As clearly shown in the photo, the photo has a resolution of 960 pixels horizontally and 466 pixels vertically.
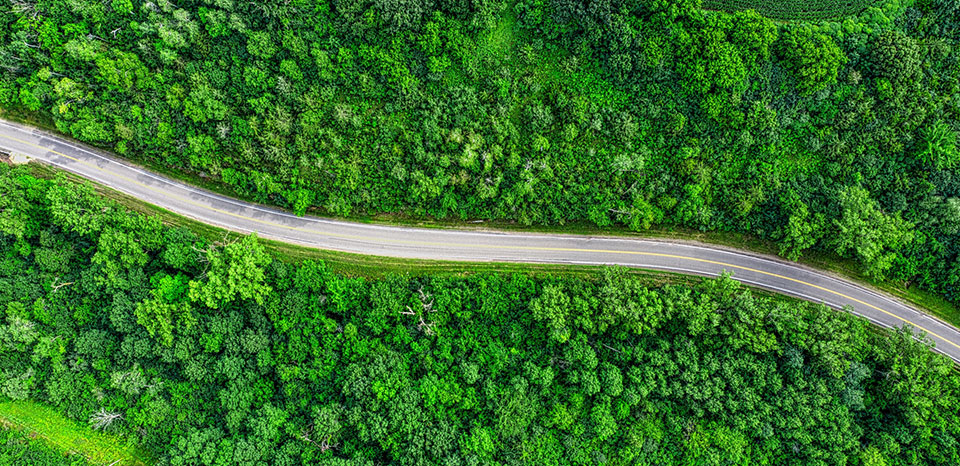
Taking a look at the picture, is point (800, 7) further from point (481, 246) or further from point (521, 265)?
point (481, 246)

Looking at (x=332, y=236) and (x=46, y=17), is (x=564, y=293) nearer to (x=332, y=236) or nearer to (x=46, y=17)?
(x=332, y=236)

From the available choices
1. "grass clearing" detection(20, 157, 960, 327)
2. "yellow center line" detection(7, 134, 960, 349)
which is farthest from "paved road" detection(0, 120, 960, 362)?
"grass clearing" detection(20, 157, 960, 327)

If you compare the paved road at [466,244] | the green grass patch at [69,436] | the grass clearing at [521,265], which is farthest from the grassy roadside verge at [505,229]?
the green grass patch at [69,436]

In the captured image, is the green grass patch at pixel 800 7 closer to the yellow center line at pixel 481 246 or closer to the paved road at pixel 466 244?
the paved road at pixel 466 244

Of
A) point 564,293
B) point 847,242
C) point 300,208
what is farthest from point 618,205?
point 300,208

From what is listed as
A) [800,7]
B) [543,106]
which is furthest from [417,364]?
[800,7]

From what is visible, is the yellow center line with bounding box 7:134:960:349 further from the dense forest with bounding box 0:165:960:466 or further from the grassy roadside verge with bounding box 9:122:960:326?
the dense forest with bounding box 0:165:960:466
